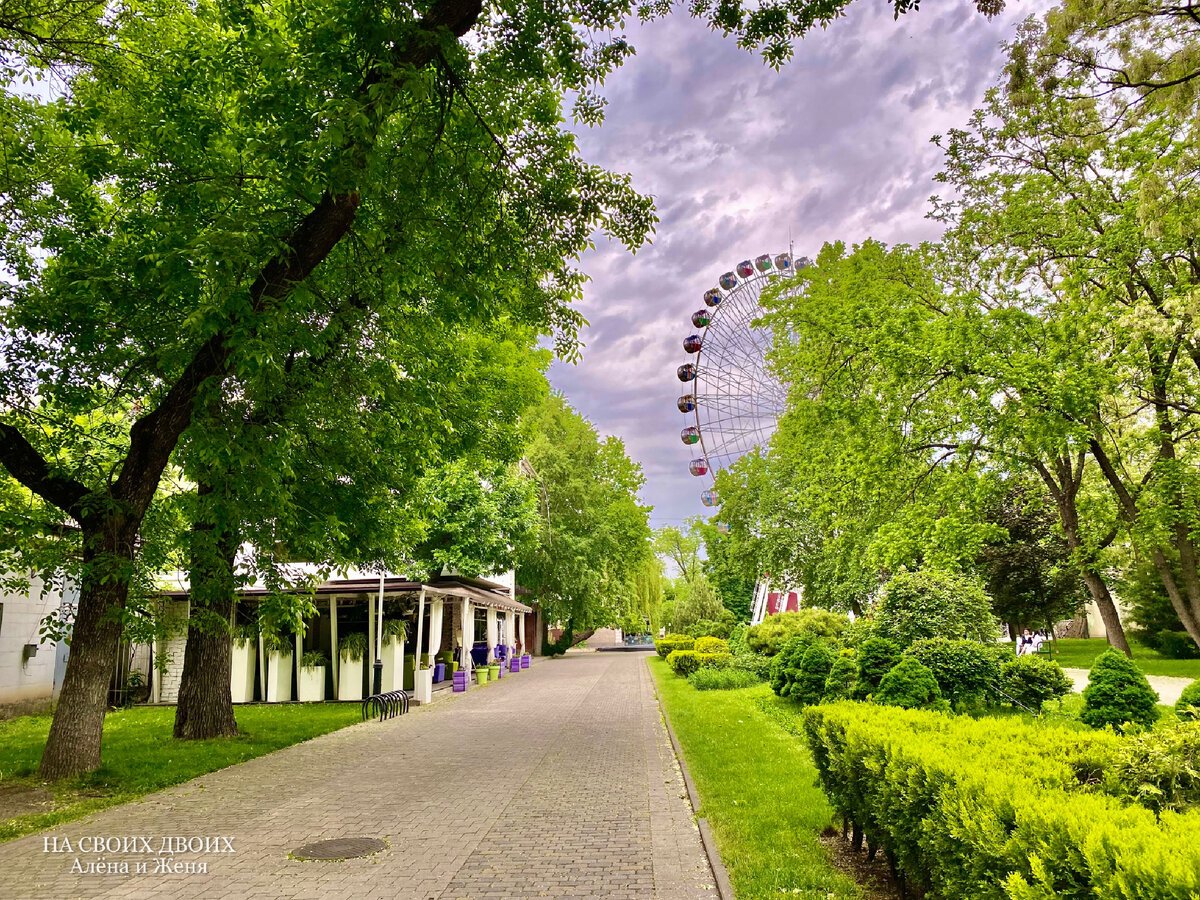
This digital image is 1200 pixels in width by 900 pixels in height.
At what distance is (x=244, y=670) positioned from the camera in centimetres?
2128

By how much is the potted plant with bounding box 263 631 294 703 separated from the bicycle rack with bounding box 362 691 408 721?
4480 mm

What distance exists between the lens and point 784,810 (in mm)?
7469

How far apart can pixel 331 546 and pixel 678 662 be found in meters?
17.7

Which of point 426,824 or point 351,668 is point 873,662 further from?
point 351,668

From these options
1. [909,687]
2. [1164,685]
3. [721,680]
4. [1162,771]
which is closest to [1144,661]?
[1164,685]

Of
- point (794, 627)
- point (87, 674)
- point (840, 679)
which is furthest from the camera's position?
point (794, 627)

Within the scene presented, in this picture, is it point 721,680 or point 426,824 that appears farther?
point 721,680

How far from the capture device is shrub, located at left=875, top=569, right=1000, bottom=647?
1528 centimetres

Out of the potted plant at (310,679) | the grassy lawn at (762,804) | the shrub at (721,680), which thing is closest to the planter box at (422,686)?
the potted plant at (310,679)

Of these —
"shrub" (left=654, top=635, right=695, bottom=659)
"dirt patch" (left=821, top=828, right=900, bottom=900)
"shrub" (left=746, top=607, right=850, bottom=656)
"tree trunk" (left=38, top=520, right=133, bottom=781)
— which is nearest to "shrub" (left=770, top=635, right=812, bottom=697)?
"shrub" (left=746, top=607, right=850, bottom=656)

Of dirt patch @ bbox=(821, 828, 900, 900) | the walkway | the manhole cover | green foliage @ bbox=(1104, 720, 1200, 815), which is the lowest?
the walkway

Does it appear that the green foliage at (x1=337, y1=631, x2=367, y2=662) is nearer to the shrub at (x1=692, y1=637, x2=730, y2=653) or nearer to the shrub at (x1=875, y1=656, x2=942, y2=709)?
the shrub at (x1=692, y1=637, x2=730, y2=653)

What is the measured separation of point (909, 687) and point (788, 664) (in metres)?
5.99

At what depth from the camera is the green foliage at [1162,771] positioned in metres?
3.82
